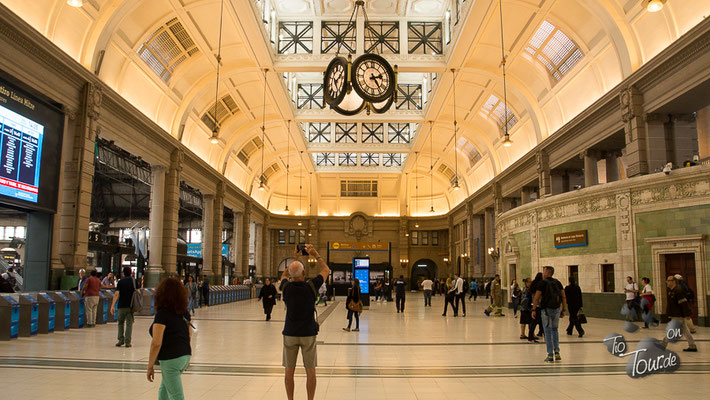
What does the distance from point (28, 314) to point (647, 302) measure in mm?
14224

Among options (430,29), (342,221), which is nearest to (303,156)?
(342,221)

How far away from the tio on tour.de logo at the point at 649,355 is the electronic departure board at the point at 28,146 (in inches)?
472

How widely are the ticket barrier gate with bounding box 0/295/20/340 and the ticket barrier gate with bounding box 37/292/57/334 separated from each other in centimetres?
92

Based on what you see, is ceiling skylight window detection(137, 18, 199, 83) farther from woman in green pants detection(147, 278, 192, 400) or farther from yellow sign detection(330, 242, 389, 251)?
yellow sign detection(330, 242, 389, 251)

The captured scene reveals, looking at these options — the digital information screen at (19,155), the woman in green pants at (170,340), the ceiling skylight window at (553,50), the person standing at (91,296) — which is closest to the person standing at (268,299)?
the person standing at (91,296)

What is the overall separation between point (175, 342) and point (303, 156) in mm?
32672

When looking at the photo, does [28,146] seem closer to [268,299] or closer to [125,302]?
[125,302]

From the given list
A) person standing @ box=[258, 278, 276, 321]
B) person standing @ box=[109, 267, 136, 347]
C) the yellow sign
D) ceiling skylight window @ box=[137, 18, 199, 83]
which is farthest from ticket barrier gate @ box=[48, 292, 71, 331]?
the yellow sign

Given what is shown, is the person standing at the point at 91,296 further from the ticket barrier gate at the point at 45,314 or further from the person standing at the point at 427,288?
the person standing at the point at 427,288

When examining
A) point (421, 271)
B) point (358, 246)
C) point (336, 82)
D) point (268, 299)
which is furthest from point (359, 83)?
point (421, 271)

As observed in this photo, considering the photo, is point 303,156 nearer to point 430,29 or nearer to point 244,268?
point 244,268

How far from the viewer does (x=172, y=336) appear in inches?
153

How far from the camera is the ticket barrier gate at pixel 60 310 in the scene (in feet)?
36.9

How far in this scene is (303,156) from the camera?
36.2m
